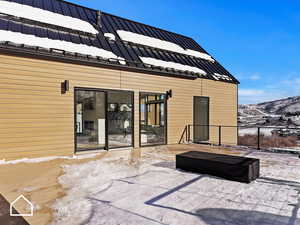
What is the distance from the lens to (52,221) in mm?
2277

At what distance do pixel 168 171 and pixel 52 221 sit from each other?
8.07ft

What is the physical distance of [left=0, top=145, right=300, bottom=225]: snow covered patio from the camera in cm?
238

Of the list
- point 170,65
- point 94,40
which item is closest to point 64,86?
point 94,40

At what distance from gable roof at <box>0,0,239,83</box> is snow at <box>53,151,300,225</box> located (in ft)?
10.1

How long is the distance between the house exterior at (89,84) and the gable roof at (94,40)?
3cm

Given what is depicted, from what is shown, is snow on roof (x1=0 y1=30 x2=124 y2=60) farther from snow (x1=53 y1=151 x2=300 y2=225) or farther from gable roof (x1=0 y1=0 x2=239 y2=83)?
snow (x1=53 y1=151 x2=300 y2=225)

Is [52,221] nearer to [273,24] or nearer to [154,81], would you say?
[154,81]

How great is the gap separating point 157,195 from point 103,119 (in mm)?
3864

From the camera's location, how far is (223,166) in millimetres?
3822

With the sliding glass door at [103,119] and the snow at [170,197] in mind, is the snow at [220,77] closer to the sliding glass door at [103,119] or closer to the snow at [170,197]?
the sliding glass door at [103,119]

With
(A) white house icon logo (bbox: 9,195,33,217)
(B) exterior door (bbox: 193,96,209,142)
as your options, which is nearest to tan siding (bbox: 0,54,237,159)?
(A) white house icon logo (bbox: 9,195,33,217)

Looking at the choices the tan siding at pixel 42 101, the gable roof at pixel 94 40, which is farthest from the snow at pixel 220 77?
the tan siding at pixel 42 101

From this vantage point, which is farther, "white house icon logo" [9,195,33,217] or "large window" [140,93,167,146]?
"large window" [140,93,167,146]

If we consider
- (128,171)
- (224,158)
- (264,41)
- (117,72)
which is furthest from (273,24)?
(128,171)
